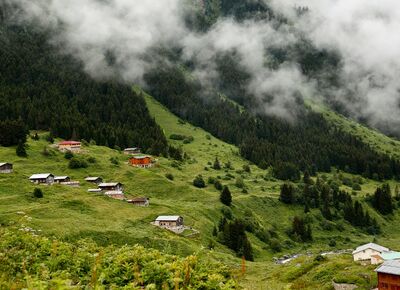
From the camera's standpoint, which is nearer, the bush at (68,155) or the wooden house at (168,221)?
the wooden house at (168,221)

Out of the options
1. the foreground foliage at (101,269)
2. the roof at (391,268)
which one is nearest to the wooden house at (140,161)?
the roof at (391,268)

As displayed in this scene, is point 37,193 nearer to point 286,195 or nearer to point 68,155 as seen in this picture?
point 68,155

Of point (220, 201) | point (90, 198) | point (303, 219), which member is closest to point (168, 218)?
point (90, 198)

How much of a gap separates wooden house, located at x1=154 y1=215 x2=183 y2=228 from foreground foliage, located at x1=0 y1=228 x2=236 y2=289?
281 ft

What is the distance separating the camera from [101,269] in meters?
19.8

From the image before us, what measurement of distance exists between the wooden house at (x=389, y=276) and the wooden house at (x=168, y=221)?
53.6 m

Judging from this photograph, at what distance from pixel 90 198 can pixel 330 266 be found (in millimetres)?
60955

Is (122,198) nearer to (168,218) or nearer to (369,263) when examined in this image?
(168,218)

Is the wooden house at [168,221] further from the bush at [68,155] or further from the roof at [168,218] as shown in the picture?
the bush at [68,155]

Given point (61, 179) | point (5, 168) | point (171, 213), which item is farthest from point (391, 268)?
point (5, 168)

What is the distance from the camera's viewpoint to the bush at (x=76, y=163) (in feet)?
496

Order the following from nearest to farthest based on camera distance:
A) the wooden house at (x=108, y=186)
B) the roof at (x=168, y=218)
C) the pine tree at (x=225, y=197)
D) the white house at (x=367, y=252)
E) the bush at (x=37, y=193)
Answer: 1. the white house at (x=367, y=252)
2. the bush at (x=37, y=193)
3. the roof at (x=168, y=218)
4. the wooden house at (x=108, y=186)
5. the pine tree at (x=225, y=197)

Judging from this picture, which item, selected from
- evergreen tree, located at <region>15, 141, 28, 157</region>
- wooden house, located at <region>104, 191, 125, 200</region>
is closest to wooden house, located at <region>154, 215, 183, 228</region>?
wooden house, located at <region>104, 191, 125, 200</region>

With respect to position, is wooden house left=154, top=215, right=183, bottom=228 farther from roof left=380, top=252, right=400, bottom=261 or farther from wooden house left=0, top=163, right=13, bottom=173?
roof left=380, top=252, right=400, bottom=261
